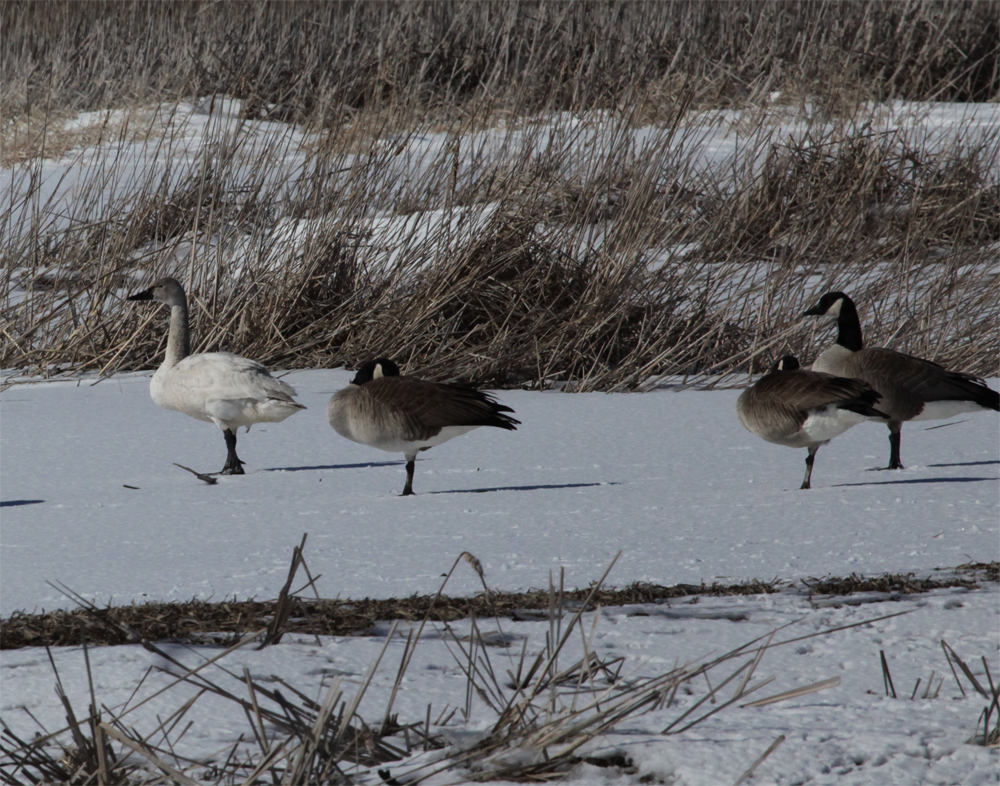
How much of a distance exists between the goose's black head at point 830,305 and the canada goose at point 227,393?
9.31 feet

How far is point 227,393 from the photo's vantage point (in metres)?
5.32

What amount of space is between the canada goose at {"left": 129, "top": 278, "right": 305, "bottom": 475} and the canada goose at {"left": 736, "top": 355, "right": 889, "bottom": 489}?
2.09 meters

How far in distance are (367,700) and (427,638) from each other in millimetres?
453

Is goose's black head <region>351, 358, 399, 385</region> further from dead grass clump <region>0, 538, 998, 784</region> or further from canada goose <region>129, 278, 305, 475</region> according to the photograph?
dead grass clump <region>0, 538, 998, 784</region>

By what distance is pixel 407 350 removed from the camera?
24.2ft

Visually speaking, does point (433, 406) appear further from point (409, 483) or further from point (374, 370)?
point (374, 370)

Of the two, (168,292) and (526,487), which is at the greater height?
(168,292)

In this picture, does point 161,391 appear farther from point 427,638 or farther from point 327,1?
point 327,1

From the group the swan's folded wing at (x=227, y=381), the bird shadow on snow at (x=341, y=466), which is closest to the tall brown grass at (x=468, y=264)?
the bird shadow on snow at (x=341, y=466)

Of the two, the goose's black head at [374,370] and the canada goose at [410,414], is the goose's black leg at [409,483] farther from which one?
the goose's black head at [374,370]

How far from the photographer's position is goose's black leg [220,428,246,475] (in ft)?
17.1

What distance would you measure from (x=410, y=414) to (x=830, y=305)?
2674 mm

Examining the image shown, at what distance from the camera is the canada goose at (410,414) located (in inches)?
188

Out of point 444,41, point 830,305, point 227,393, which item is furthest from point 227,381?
point 444,41
